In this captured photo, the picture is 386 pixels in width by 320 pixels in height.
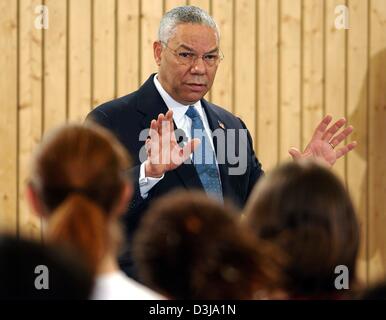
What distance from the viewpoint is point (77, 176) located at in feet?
4.56

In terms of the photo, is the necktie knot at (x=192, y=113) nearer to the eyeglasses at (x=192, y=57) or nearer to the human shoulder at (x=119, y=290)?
the eyeglasses at (x=192, y=57)

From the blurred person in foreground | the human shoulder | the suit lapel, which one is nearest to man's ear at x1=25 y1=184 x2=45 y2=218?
the blurred person in foreground

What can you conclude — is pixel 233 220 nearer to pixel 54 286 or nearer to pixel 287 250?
pixel 287 250

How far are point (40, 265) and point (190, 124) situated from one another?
229 cm

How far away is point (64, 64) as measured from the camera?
435cm

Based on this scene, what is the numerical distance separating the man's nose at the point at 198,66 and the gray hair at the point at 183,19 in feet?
0.36

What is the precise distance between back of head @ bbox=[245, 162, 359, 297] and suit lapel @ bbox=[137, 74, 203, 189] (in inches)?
63.7

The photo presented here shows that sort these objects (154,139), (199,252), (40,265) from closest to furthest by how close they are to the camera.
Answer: (40,265) → (199,252) → (154,139)

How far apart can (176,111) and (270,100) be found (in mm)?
1370

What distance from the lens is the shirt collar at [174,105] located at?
3250mm

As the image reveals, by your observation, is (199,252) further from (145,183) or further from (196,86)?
(196,86)

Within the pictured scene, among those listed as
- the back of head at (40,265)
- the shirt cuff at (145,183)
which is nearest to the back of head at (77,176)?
the back of head at (40,265)

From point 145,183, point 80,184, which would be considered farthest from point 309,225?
point 145,183
